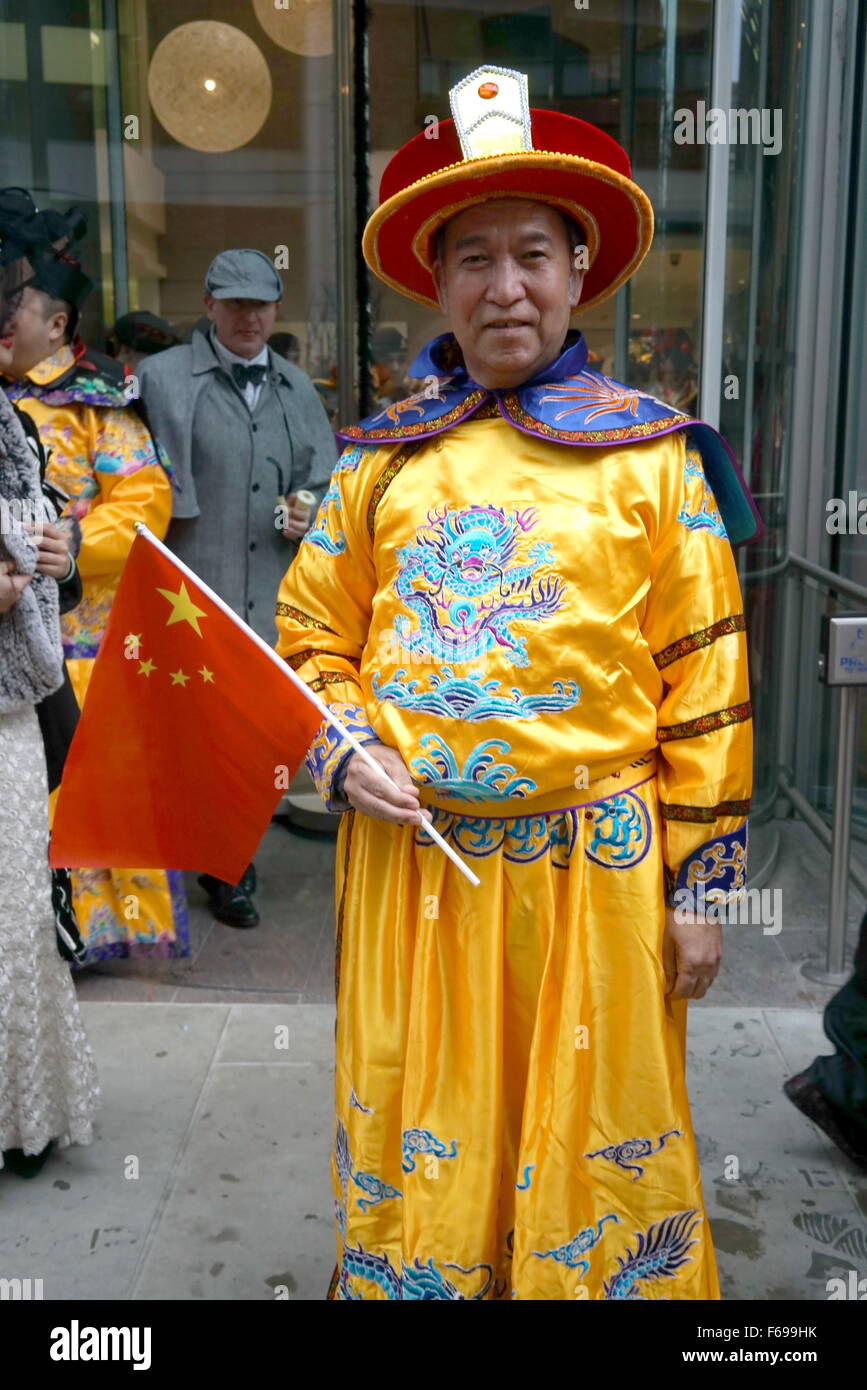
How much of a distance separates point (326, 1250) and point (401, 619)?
58.5 inches

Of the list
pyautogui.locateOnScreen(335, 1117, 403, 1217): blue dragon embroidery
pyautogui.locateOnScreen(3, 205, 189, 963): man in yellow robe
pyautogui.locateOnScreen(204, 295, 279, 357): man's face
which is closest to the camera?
pyautogui.locateOnScreen(335, 1117, 403, 1217): blue dragon embroidery

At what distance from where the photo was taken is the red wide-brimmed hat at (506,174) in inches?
78.9

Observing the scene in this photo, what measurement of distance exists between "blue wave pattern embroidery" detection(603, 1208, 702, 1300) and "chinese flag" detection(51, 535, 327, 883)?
90cm

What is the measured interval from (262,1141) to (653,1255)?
137 cm

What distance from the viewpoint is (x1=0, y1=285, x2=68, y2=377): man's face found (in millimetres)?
2951

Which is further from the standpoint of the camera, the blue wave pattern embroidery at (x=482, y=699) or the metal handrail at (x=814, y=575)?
the metal handrail at (x=814, y=575)

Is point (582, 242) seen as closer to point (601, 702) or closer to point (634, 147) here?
point (601, 702)

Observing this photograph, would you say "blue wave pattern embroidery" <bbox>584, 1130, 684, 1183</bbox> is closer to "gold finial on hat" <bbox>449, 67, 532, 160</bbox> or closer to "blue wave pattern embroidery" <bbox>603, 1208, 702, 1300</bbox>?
"blue wave pattern embroidery" <bbox>603, 1208, 702, 1300</bbox>

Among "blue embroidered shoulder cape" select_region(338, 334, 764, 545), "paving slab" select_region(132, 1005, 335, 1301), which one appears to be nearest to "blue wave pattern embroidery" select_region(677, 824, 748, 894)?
"blue embroidered shoulder cape" select_region(338, 334, 764, 545)

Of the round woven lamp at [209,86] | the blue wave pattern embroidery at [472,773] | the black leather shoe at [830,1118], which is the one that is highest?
the round woven lamp at [209,86]

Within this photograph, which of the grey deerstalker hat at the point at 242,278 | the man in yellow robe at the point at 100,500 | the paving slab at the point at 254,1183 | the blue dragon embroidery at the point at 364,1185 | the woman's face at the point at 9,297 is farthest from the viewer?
the grey deerstalker hat at the point at 242,278

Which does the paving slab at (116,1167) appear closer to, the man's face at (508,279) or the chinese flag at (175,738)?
the chinese flag at (175,738)

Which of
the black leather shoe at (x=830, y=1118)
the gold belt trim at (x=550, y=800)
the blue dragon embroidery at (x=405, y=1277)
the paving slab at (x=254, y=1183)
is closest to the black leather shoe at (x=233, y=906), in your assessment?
the paving slab at (x=254, y=1183)

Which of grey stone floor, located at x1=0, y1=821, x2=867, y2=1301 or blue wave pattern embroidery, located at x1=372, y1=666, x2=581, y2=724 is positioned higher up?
blue wave pattern embroidery, located at x1=372, y1=666, x2=581, y2=724
